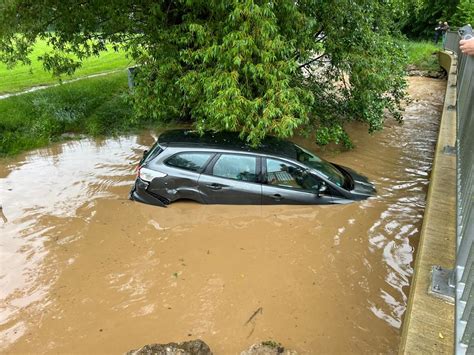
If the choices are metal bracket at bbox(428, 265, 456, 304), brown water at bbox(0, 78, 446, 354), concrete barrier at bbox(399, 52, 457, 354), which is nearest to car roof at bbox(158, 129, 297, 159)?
brown water at bbox(0, 78, 446, 354)

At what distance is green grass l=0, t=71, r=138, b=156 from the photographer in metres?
10.8

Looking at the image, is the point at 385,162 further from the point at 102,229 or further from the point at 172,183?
the point at 102,229

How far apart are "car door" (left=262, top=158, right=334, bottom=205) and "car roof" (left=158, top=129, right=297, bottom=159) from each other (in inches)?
8.9

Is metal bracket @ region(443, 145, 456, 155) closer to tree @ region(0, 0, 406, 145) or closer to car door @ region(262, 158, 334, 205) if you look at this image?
car door @ region(262, 158, 334, 205)

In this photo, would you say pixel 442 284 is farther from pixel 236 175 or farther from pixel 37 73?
pixel 37 73

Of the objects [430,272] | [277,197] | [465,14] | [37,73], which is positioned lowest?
[277,197]

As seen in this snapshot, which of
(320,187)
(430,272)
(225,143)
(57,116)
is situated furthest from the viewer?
Answer: (57,116)

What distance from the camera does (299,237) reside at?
20.7 feet

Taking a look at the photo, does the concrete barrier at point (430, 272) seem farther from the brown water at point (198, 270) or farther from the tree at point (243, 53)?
the tree at point (243, 53)

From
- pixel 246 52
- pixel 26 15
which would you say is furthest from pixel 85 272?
pixel 26 15

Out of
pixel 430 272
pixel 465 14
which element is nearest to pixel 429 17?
pixel 465 14

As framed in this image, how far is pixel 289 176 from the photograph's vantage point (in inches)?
263

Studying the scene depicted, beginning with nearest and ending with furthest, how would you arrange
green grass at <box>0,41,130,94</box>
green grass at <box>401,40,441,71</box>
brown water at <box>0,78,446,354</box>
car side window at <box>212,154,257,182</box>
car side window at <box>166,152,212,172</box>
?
brown water at <box>0,78,446,354</box> → car side window at <box>212,154,257,182</box> → car side window at <box>166,152,212,172</box> → green grass at <box>0,41,130,94</box> → green grass at <box>401,40,441,71</box>

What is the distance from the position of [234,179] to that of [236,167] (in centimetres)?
21
